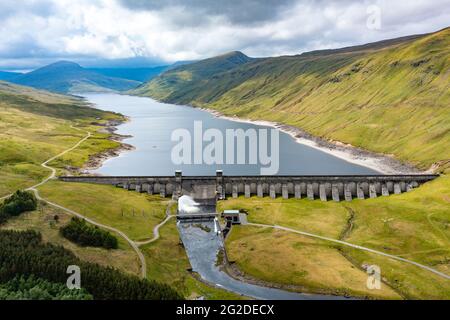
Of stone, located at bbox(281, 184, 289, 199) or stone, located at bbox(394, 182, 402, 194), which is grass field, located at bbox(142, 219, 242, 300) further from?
stone, located at bbox(394, 182, 402, 194)

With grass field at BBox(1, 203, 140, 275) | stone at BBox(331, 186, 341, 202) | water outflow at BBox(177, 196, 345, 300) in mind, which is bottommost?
water outflow at BBox(177, 196, 345, 300)

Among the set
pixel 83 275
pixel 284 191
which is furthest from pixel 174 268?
pixel 284 191

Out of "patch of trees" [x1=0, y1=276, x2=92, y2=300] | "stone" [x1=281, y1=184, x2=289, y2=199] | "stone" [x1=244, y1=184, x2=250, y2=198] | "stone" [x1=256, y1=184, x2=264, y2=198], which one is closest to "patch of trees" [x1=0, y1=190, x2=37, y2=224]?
"patch of trees" [x1=0, y1=276, x2=92, y2=300]

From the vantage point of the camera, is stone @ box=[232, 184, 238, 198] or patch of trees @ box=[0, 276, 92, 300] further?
stone @ box=[232, 184, 238, 198]

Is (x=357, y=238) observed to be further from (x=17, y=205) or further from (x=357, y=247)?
(x=17, y=205)

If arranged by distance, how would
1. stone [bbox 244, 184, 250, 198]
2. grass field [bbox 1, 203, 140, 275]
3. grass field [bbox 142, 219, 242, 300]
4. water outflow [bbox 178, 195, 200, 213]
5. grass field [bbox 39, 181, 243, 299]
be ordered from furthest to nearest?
stone [bbox 244, 184, 250, 198] → water outflow [bbox 178, 195, 200, 213] → grass field [bbox 1, 203, 140, 275] → grass field [bbox 39, 181, 243, 299] → grass field [bbox 142, 219, 242, 300]

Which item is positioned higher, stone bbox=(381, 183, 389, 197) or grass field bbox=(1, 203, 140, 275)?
stone bbox=(381, 183, 389, 197)

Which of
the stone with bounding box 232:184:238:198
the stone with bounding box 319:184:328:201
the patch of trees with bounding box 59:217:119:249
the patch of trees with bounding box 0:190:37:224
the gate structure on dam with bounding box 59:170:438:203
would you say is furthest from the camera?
the stone with bounding box 232:184:238:198
